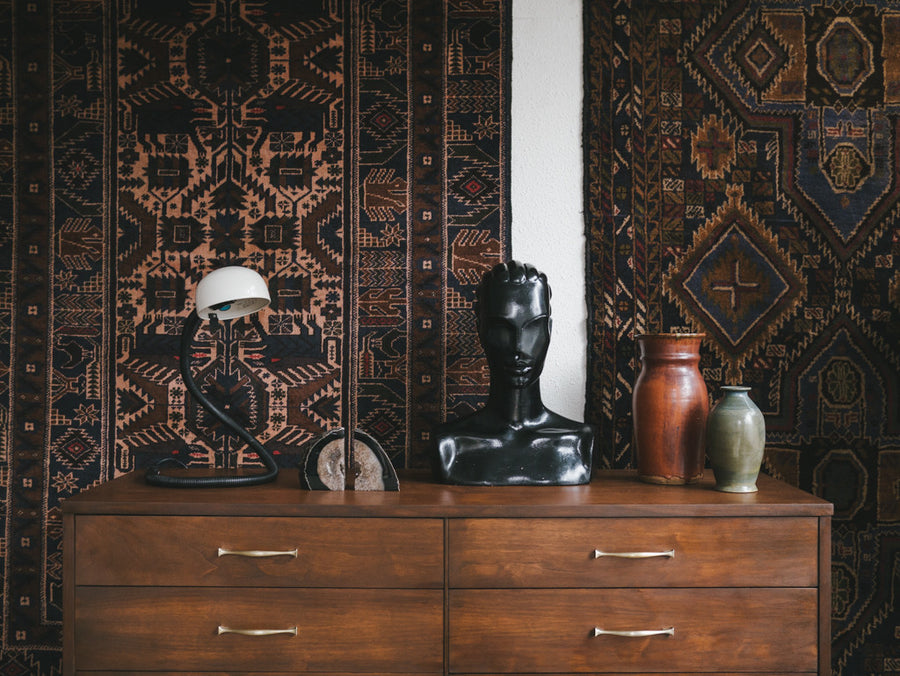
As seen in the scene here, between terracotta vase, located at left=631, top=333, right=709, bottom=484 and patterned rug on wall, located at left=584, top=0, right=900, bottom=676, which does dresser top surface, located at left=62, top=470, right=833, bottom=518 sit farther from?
patterned rug on wall, located at left=584, top=0, right=900, bottom=676

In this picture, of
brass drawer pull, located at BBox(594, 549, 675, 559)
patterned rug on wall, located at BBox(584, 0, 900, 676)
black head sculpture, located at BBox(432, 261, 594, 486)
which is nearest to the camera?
brass drawer pull, located at BBox(594, 549, 675, 559)

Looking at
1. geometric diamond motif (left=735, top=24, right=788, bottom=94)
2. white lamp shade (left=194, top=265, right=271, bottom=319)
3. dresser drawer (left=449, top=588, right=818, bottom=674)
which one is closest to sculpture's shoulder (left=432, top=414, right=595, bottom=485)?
dresser drawer (left=449, top=588, right=818, bottom=674)

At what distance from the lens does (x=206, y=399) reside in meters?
2.02

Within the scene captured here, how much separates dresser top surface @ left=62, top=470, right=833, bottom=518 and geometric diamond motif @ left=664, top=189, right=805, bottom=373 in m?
0.63

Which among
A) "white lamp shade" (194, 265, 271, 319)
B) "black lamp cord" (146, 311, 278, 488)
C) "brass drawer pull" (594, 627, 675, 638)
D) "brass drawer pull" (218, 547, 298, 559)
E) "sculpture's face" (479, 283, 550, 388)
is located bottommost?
"brass drawer pull" (594, 627, 675, 638)

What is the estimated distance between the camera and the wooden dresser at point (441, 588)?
1722 millimetres

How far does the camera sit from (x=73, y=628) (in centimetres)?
173

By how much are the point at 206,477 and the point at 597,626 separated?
1087 millimetres

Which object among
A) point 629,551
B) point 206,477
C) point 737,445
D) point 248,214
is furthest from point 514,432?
point 248,214

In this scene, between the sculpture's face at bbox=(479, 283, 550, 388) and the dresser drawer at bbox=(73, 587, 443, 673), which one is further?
the sculpture's face at bbox=(479, 283, 550, 388)

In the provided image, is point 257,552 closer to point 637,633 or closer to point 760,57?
point 637,633

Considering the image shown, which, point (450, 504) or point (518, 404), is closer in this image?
point (450, 504)

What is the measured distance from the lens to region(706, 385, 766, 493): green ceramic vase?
1823 millimetres

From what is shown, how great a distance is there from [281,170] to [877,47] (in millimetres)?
1961
